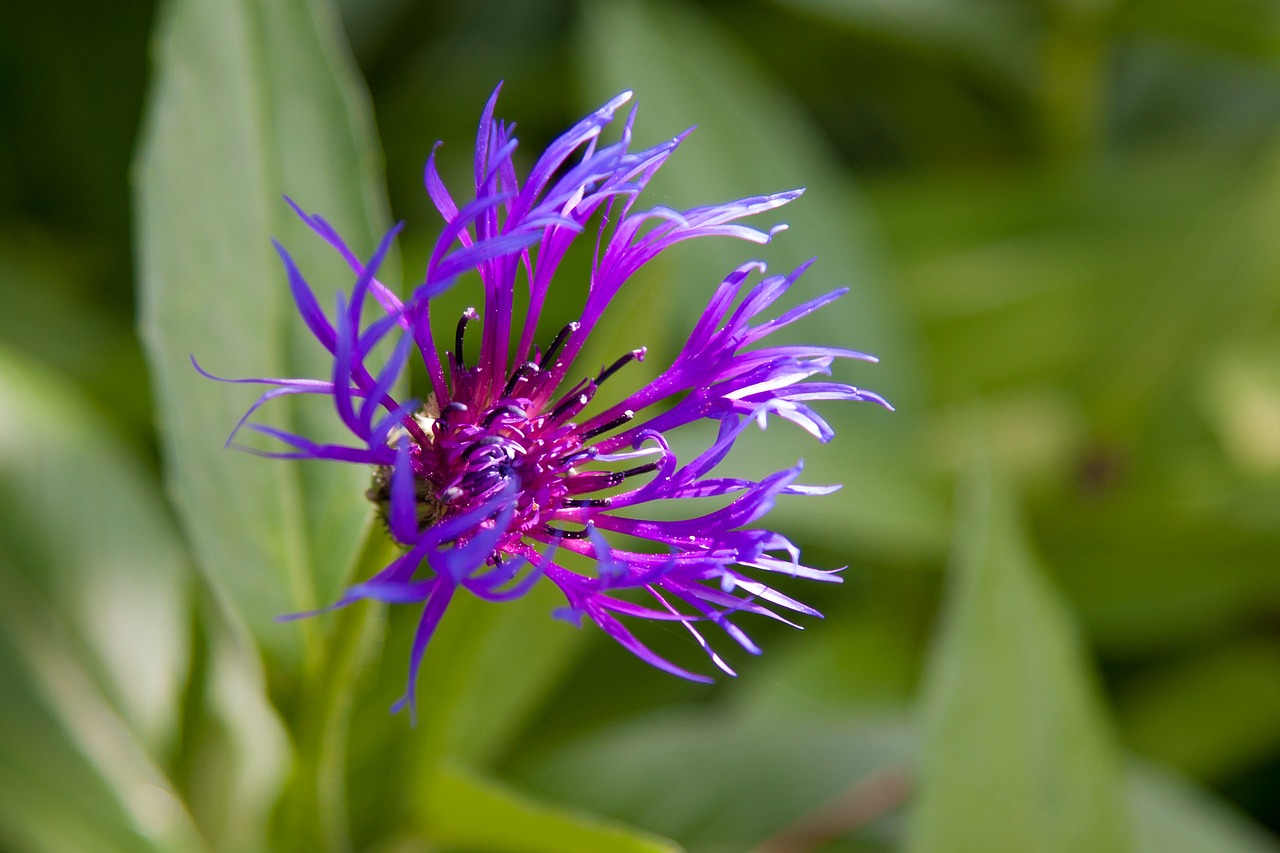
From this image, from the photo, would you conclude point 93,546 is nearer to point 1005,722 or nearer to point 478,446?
point 478,446

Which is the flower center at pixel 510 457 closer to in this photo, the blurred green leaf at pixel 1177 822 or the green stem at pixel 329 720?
the green stem at pixel 329 720

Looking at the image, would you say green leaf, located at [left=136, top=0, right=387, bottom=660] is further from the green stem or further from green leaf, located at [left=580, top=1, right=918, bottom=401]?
green leaf, located at [left=580, top=1, right=918, bottom=401]

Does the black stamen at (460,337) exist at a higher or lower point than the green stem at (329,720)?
higher

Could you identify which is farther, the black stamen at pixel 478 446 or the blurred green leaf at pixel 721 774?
the blurred green leaf at pixel 721 774

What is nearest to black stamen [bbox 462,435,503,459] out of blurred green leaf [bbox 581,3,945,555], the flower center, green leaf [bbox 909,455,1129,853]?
the flower center

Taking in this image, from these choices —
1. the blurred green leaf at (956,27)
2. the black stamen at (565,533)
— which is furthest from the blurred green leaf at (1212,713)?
the black stamen at (565,533)

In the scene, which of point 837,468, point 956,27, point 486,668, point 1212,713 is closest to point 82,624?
point 486,668
